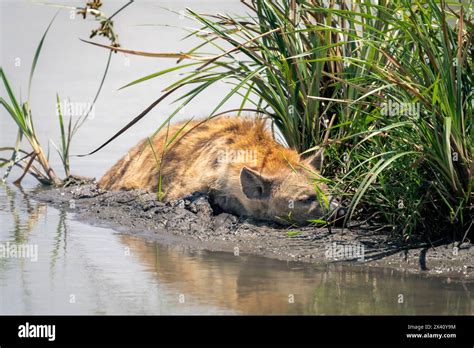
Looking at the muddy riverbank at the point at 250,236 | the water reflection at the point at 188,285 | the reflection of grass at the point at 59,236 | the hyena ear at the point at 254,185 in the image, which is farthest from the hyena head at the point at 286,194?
the reflection of grass at the point at 59,236

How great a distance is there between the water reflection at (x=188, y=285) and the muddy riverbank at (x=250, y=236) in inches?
9.5

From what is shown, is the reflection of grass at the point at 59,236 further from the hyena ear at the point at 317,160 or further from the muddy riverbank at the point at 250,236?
the hyena ear at the point at 317,160

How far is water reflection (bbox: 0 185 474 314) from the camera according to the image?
6406 mm

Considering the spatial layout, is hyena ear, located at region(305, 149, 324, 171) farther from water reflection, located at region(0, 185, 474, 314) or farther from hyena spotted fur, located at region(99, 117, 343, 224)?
water reflection, located at region(0, 185, 474, 314)

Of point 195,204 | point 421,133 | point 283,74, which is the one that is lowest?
point 195,204

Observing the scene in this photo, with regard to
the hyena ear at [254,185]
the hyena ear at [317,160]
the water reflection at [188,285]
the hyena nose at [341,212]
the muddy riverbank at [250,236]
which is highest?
the hyena ear at [317,160]

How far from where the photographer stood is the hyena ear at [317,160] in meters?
9.05

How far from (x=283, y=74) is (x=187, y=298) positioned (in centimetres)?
315

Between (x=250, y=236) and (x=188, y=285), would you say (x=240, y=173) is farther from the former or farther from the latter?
(x=188, y=285)

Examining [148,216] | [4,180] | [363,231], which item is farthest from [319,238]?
[4,180]

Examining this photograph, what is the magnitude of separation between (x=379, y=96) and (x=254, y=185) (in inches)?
67.6

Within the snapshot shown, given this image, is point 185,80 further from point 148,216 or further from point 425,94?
point 425,94

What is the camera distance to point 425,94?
7.71 meters

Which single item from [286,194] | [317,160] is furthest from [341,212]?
[286,194]
